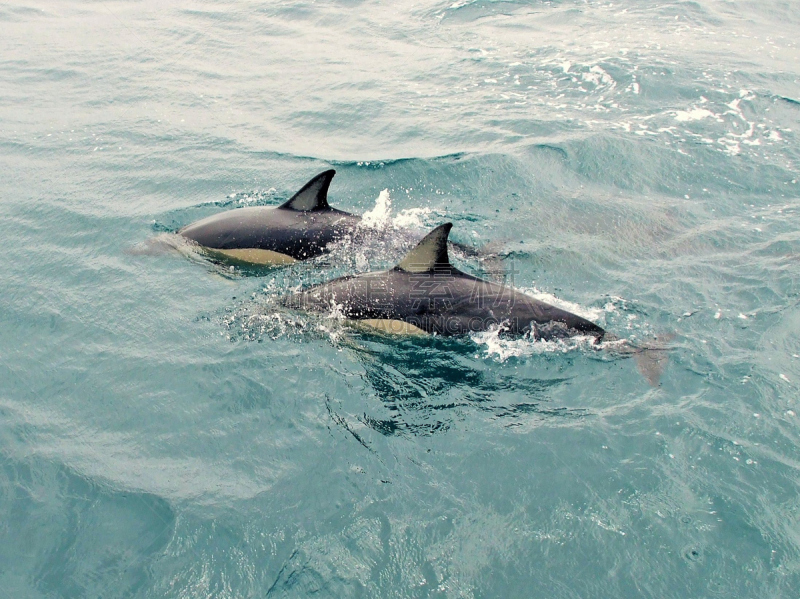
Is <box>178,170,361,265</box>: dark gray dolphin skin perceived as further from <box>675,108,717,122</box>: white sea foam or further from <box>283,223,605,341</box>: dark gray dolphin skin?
<box>675,108,717,122</box>: white sea foam

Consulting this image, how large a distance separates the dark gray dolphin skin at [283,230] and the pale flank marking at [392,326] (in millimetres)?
2575

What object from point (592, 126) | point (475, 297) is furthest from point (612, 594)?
point (592, 126)

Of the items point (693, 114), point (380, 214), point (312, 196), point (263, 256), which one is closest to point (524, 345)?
point (380, 214)

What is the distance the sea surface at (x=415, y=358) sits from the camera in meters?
6.51

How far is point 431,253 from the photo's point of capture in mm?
8961

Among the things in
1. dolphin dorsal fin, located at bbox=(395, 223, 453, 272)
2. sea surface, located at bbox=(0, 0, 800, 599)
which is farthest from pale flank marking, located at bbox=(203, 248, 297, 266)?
dolphin dorsal fin, located at bbox=(395, 223, 453, 272)

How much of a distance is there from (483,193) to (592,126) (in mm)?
4840

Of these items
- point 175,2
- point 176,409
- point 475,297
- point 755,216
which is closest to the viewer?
point 176,409

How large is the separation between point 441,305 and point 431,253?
0.87 meters

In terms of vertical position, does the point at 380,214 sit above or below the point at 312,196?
below

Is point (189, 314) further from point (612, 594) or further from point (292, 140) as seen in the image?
point (292, 140)

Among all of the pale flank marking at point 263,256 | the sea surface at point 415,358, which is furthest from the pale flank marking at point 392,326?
the pale flank marking at point 263,256

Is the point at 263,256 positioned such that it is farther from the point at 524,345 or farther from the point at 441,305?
the point at 524,345

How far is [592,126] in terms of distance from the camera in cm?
1688
